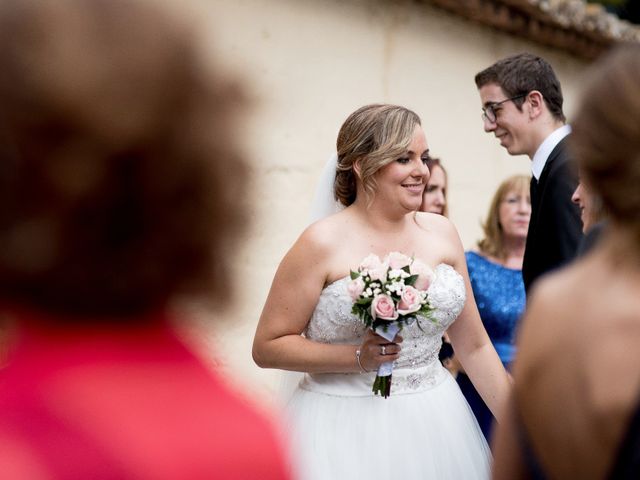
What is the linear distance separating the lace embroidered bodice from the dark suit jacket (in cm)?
58

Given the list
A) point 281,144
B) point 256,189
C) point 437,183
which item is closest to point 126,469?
point 256,189

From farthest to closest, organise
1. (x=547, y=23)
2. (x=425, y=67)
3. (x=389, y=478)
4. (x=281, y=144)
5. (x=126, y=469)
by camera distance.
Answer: (x=547, y=23) < (x=425, y=67) < (x=281, y=144) < (x=389, y=478) < (x=126, y=469)

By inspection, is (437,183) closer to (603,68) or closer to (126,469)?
(603,68)

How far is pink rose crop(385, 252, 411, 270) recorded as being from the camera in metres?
3.58

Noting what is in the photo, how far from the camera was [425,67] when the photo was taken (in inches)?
291

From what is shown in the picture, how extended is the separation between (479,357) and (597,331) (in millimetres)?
2467

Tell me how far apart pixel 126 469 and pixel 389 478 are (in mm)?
2937

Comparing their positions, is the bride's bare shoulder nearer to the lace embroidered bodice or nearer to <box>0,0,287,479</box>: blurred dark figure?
the lace embroidered bodice

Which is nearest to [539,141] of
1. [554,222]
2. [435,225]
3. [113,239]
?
[554,222]

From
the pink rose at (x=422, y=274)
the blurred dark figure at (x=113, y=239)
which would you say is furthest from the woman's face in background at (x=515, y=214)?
the blurred dark figure at (x=113, y=239)

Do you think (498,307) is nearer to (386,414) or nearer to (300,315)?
(386,414)

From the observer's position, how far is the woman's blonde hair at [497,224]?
227 inches

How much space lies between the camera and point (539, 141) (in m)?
4.59

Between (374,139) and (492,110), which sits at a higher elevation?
(492,110)
